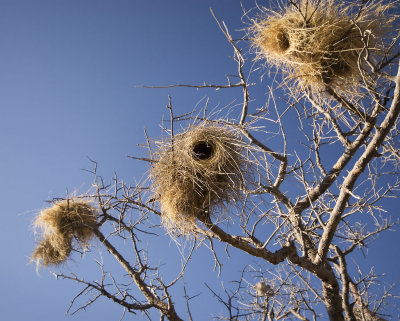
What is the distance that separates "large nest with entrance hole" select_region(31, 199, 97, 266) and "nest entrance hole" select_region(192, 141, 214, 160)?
1.67 meters

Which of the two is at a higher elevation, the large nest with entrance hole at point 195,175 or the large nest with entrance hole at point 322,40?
the large nest with entrance hole at point 322,40

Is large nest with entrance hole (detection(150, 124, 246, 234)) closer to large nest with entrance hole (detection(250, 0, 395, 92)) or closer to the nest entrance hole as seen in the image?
the nest entrance hole

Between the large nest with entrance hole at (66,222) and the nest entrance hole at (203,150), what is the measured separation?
65.6 inches

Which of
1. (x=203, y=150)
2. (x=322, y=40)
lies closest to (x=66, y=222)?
(x=203, y=150)

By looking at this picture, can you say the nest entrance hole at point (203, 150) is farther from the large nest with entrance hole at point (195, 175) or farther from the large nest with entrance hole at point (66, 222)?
the large nest with entrance hole at point (66, 222)

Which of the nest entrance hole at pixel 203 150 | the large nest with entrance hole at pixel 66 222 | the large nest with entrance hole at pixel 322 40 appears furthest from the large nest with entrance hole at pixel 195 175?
the large nest with entrance hole at pixel 66 222

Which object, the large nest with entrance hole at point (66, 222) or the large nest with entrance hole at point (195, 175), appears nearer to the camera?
the large nest with entrance hole at point (195, 175)

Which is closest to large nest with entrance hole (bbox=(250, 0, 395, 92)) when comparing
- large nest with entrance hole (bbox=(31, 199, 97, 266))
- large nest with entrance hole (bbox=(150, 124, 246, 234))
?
large nest with entrance hole (bbox=(150, 124, 246, 234))

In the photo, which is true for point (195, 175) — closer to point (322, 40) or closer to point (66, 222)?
point (322, 40)

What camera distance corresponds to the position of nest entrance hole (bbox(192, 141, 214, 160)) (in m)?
1.91

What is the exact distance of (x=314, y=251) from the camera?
269cm

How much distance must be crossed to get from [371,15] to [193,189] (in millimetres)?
1476

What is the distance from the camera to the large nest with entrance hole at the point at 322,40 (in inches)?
83.7

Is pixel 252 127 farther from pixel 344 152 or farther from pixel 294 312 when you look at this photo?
pixel 294 312
